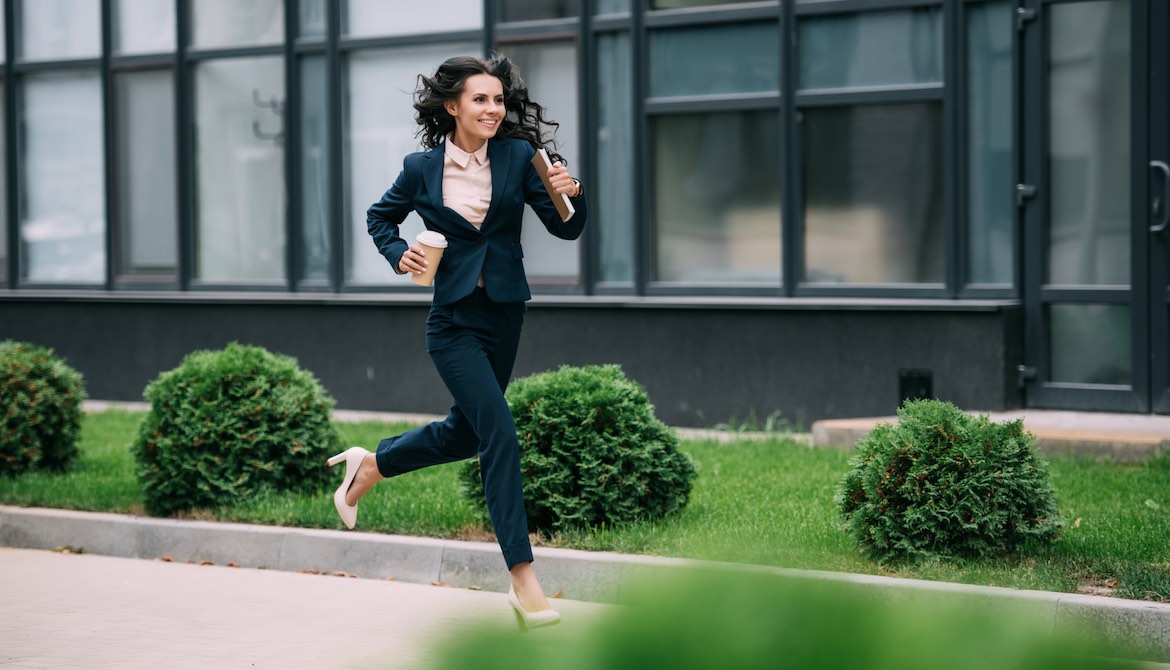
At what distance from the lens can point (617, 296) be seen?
12.4 m

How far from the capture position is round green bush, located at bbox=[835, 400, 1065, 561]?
6352 mm

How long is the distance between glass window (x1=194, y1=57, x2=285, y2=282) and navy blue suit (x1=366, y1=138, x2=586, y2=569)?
822cm

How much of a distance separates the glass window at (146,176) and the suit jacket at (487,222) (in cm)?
902

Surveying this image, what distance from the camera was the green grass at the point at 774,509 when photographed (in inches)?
244

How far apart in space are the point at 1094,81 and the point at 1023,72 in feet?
1.52

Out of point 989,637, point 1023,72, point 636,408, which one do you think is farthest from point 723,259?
point 989,637

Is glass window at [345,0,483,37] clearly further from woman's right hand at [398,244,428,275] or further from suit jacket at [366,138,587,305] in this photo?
woman's right hand at [398,244,428,275]

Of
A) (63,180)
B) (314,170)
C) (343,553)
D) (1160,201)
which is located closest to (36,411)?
(343,553)

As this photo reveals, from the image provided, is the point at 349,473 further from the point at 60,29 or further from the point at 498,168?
the point at 60,29

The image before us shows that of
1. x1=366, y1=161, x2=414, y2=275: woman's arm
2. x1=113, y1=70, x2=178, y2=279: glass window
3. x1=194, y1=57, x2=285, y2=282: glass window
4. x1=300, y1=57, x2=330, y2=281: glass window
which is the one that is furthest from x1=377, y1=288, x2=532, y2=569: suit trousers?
x1=113, y1=70, x2=178, y2=279: glass window

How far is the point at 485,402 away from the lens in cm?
585

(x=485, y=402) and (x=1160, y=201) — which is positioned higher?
(x=1160, y=201)

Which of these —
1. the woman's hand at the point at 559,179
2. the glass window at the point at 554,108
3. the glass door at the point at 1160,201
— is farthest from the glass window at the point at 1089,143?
the woman's hand at the point at 559,179

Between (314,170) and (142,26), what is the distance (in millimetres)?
2313
